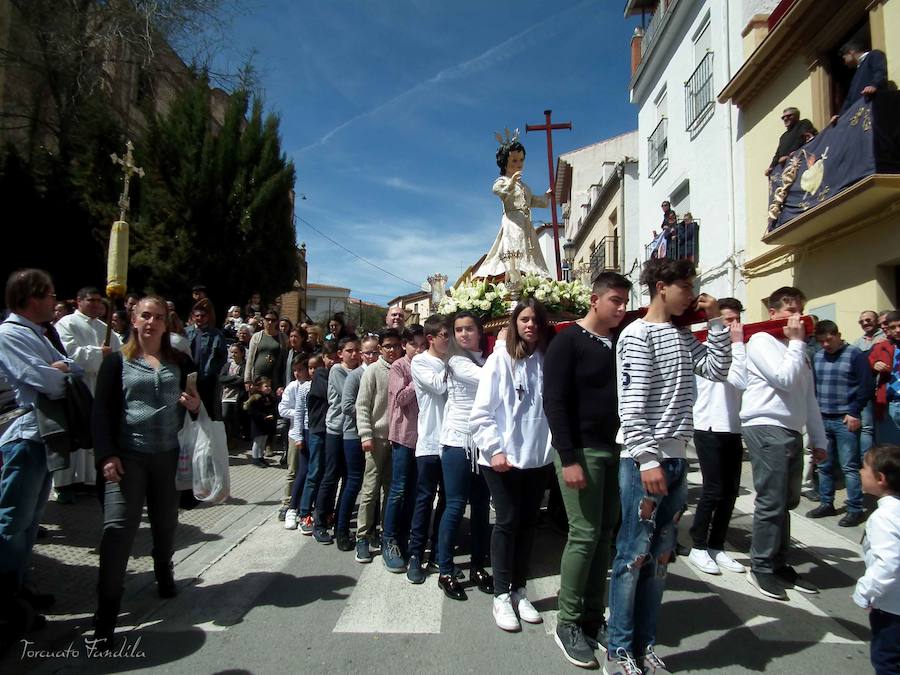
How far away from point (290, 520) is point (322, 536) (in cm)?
62

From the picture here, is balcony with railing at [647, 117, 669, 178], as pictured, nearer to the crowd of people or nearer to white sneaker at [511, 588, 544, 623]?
the crowd of people

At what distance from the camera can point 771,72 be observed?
1091 cm

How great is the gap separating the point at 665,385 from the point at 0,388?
3684mm

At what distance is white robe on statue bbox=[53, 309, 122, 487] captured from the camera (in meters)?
5.26

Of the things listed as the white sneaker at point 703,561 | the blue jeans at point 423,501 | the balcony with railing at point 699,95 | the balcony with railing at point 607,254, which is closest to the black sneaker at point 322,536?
the blue jeans at point 423,501

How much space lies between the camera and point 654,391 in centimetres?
281

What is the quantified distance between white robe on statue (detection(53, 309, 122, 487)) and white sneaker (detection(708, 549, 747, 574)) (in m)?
5.40

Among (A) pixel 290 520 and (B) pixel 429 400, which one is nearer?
(B) pixel 429 400

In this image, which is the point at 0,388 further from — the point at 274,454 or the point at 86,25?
the point at 86,25

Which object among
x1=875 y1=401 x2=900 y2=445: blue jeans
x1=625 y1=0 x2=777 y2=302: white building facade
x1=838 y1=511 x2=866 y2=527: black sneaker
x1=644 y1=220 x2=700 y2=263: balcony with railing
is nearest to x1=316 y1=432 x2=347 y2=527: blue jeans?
x1=838 y1=511 x2=866 y2=527: black sneaker

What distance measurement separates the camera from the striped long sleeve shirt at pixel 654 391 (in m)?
2.74

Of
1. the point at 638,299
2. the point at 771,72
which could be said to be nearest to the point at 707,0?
the point at 771,72

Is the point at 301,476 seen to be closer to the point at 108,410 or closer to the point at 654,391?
the point at 108,410

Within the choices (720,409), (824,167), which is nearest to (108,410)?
(720,409)
